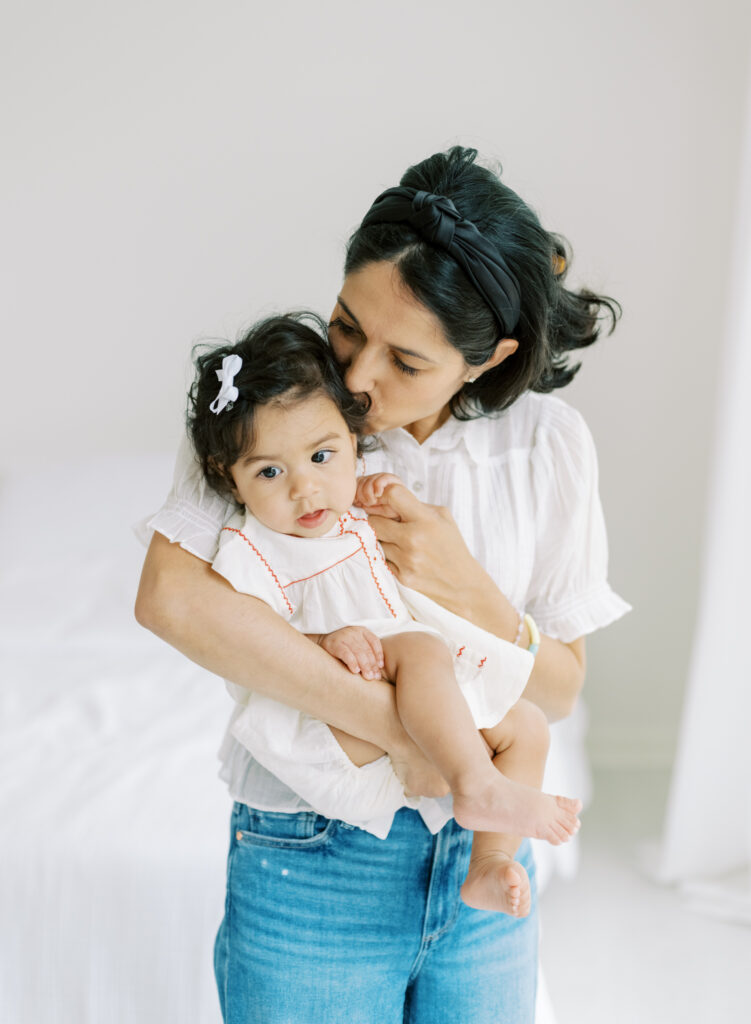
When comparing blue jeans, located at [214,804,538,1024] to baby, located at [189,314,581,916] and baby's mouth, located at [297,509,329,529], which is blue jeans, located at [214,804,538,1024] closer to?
baby, located at [189,314,581,916]

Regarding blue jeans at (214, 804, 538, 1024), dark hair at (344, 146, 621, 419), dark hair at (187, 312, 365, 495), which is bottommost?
Answer: blue jeans at (214, 804, 538, 1024)

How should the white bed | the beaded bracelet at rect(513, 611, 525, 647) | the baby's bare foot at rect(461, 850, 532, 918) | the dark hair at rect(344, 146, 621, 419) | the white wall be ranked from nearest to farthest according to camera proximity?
the baby's bare foot at rect(461, 850, 532, 918) < the dark hair at rect(344, 146, 621, 419) < the beaded bracelet at rect(513, 611, 525, 647) < the white bed < the white wall

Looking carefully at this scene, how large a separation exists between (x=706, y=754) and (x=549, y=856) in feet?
1.63

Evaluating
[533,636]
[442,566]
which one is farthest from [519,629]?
[442,566]

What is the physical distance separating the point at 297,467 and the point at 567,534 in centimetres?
37

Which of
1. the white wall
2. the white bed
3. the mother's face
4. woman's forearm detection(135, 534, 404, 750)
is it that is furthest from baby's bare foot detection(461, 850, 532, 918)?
the white wall

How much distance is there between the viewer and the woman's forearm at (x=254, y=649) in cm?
104

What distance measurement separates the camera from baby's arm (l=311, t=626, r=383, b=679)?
107 centimetres

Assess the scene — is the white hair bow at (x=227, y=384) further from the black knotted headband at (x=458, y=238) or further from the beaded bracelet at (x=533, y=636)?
the beaded bracelet at (x=533, y=636)

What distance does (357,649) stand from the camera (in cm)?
108

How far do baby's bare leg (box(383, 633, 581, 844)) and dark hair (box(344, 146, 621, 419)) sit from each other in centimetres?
39

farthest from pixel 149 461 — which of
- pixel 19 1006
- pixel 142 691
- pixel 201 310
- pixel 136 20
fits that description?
pixel 19 1006

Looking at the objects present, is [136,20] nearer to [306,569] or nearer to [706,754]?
[306,569]

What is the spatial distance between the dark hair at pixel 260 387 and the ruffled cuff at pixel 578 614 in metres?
0.37
